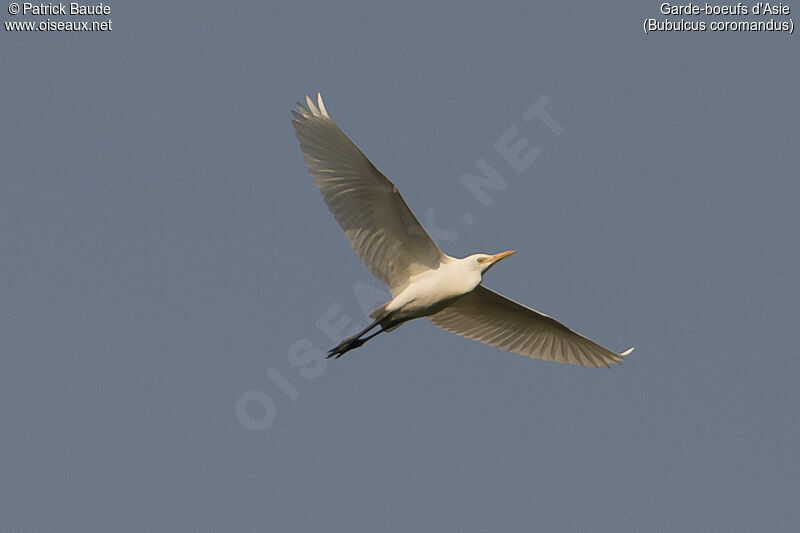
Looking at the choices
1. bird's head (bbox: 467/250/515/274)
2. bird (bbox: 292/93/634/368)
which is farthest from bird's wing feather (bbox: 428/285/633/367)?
bird's head (bbox: 467/250/515/274)

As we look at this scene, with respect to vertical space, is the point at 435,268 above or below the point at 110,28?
below

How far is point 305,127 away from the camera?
49.1 ft

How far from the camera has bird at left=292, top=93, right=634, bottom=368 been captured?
49.2 feet

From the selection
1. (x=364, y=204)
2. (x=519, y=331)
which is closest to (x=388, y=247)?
(x=364, y=204)

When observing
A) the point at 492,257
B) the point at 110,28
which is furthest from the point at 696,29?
the point at 110,28

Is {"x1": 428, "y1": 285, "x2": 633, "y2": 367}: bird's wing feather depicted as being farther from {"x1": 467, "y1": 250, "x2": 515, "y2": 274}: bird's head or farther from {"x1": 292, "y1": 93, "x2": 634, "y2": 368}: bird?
{"x1": 467, "y1": 250, "x2": 515, "y2": 274}: bird's head

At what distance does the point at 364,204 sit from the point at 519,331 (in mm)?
3190

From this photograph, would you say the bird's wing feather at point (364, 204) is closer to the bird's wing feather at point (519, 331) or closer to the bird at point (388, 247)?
the bird at point (388, 247)

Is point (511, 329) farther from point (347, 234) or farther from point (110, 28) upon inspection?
point (110, 28)

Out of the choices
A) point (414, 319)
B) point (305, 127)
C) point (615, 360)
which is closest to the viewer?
point (305, 127)

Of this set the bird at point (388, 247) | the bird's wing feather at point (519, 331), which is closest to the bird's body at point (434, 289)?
the bird at point (388, 247)

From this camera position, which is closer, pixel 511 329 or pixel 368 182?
pixel 368 182

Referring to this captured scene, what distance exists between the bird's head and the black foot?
1.82 m

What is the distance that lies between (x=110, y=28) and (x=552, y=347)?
7.65m
